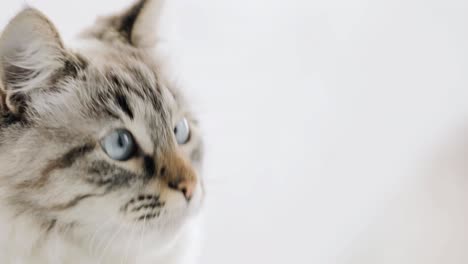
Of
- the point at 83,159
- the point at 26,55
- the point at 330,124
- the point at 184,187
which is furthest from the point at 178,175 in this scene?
the point at 330,124

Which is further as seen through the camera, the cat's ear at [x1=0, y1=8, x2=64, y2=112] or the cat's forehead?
the cat's forehead

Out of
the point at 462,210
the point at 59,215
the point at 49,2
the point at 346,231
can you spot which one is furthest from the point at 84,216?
the point at 462,210

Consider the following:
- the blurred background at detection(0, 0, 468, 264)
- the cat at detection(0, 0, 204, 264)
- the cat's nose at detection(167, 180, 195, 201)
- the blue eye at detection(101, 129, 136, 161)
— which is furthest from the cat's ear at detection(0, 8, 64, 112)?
the blurred background at detection(0, 0, 468, 264)

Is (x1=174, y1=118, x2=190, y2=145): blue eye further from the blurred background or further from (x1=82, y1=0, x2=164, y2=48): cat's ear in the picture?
the blurred background

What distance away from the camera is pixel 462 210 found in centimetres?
160

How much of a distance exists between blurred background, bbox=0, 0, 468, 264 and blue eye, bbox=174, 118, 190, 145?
1.34 feet

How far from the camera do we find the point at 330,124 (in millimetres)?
1539

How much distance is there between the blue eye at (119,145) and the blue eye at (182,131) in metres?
0.10

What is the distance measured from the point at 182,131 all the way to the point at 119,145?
13 cm

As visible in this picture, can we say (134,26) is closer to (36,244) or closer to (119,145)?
(119,145)

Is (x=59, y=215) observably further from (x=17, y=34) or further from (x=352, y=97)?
(x=352, y=97)

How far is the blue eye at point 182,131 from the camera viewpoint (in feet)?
2.97

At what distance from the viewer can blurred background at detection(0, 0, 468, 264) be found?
56.1 inches

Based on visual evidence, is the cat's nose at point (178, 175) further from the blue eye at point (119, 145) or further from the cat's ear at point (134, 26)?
the cat's ear at point (134, 26)
